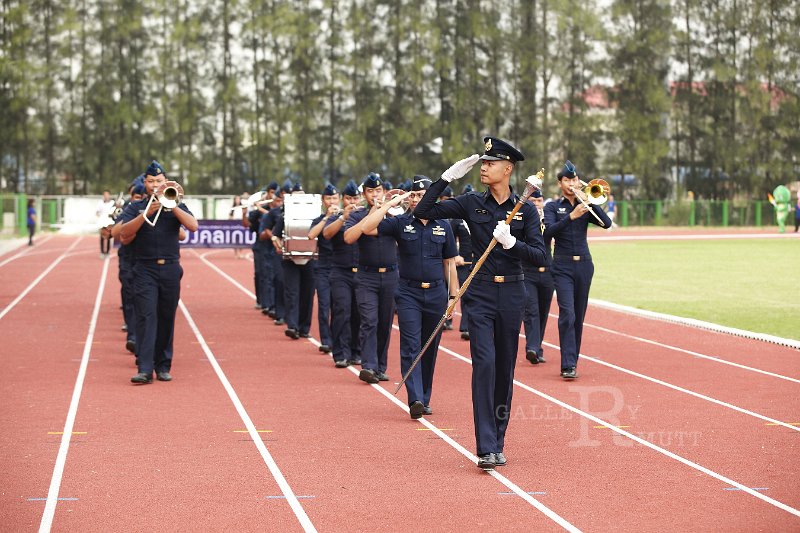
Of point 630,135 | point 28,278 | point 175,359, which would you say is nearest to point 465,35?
point 630,135

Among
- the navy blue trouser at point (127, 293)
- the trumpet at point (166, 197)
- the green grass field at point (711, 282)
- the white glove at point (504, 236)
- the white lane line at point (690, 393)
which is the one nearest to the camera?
the white glove at point (504, 236)

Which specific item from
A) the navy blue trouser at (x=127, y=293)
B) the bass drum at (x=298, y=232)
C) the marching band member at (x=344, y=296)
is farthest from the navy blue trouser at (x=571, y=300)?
the navy blue trouser at (x=127, y=293)

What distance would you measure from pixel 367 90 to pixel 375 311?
60.7 meters

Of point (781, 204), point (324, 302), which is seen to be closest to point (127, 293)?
point (324, 302)

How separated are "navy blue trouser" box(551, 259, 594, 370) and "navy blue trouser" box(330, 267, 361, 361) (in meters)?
2.35

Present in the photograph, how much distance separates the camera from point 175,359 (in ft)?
51.3

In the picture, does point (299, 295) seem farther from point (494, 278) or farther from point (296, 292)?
point (494, 278)

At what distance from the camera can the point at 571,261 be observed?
562 inches

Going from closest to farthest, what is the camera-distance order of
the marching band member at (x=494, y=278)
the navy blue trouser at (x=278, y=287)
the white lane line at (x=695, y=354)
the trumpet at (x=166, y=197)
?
1. the marching band member at (x=494, y=278)
2. the trumpet at (x=166, y=197)
3. the white lane line at (x=695, y=354)
4. the navy blue trouser at (x=278, y=287)

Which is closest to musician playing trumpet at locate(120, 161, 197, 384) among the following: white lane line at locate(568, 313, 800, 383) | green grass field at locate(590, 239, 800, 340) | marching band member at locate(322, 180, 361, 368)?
marching band member at locate(322, 180, 361, 368)

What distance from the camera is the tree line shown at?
72.6m

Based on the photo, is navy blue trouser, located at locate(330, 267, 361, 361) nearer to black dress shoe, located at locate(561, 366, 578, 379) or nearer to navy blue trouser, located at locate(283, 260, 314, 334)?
black dress shoe, located at locate(561, 366, 578, 379)

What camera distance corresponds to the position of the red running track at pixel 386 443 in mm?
7883

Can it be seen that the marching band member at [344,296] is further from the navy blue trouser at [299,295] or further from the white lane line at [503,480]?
the navy blue trouser at [299,295]
